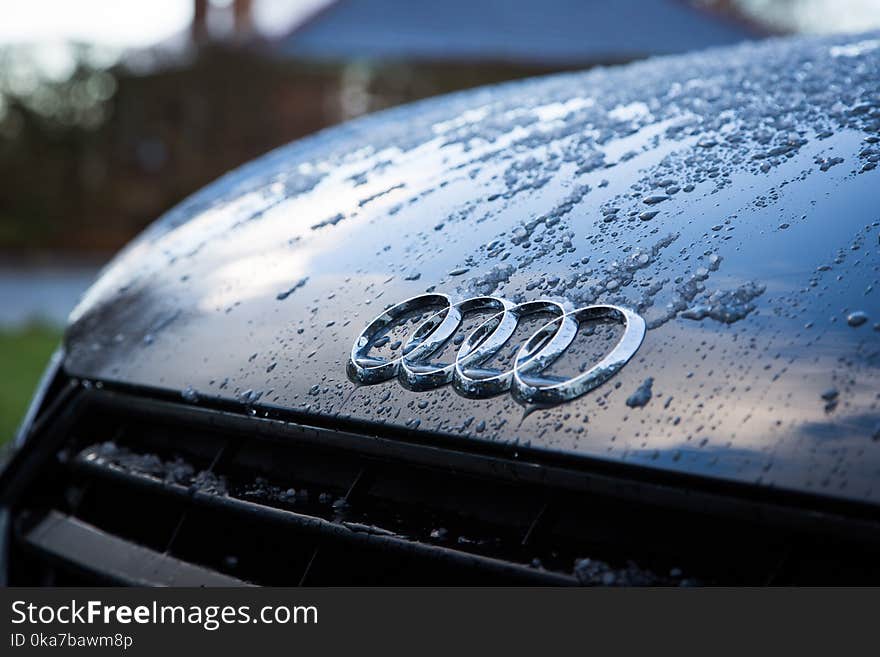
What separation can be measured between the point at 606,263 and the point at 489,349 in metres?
0.16

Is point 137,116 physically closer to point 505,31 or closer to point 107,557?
point 505,31

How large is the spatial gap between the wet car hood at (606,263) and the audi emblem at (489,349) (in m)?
0.02

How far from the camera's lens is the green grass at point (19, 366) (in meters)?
4.43

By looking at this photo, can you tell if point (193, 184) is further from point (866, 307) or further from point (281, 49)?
point (866, 307)

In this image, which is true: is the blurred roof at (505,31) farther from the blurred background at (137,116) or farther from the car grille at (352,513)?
the car grille at (352,513)

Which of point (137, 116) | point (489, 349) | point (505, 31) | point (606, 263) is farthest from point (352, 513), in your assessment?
point (505, 31)

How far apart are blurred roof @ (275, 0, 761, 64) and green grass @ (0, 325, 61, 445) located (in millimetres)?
10854

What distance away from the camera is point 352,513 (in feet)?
3.38

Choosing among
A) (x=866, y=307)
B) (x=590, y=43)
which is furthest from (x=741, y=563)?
(x=590, y=43)

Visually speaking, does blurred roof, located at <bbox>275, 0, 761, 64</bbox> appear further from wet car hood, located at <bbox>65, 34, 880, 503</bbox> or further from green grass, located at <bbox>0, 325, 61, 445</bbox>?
wet car hood, located at <bbox>65, 34, 880, 503</bbox>

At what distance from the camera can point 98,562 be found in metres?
1.25

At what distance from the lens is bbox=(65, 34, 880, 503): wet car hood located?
84 cm

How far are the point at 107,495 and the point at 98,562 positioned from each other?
129 mm

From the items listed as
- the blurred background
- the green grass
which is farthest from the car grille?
the blurred background
